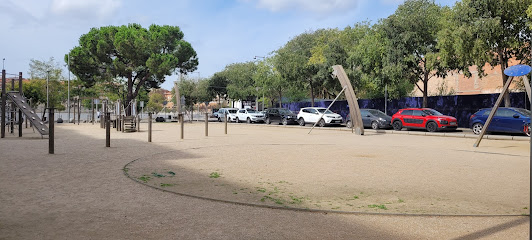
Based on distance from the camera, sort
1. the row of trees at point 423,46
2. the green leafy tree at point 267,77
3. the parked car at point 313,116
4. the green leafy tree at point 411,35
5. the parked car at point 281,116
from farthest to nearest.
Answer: the green leafy tree at point 267,77 → the parked car at point 281,116 → the parked car at point 313,116 → the green leafy tree at point 411,35 → the row of trees at point 423,46

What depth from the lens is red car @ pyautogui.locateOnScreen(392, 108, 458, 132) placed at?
23.5 metres

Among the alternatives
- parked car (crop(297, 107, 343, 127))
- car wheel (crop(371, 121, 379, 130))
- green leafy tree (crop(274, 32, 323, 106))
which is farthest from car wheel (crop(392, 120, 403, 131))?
green leafy tree (crop(274, 32, 323, 106))

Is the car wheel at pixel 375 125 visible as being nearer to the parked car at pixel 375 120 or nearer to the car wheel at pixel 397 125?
the parked car at pixel 375 120

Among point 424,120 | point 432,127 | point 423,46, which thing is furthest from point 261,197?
point 423,46

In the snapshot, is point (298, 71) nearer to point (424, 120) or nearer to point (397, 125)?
point (397, 125)

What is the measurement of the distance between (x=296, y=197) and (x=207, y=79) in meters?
70.1

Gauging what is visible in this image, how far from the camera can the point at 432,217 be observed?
5.21 metres

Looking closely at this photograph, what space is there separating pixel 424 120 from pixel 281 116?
48.4 feet

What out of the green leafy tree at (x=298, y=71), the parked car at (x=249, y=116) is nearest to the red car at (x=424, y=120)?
the green leafy tree at (x=298, y=71)

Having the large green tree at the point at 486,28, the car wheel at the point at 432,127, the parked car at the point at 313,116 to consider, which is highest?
the large green tree at the point at 486,28

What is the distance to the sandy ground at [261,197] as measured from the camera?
462 cm

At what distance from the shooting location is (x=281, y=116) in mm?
36750

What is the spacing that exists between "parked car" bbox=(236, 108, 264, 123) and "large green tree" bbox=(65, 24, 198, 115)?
9.20 metres

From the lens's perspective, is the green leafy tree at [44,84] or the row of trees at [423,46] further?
the green leafy tree at [44,84]
